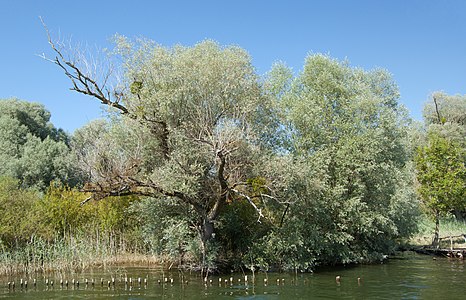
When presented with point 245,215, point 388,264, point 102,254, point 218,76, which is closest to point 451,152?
point 388,264

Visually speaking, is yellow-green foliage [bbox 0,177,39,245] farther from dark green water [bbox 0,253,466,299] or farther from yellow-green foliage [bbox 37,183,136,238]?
dark green water [bbox 0,253,466,299]

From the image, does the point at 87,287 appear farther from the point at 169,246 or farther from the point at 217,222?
the point at 217,222

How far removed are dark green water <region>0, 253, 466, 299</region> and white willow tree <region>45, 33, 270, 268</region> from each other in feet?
13.1

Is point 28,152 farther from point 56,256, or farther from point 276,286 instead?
point 276,286

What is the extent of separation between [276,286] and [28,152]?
34871mm

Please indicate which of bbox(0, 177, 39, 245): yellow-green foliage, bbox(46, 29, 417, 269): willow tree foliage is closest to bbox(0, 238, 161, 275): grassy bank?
bbox(0, 177, 39, 245): yellow-green foliage

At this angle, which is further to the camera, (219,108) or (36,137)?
(36,137)

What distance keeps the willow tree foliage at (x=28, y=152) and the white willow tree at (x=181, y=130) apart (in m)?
20.3

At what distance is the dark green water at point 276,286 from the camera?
19.6 meters

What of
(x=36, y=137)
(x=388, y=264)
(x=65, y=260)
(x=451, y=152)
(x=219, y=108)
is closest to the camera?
(x=65, y=260)

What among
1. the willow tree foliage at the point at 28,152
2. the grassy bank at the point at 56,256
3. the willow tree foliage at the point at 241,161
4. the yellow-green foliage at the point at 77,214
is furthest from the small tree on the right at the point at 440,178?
the willow tree foliage at the point at 28,152

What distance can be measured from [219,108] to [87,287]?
1264cm

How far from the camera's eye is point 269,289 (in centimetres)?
2139

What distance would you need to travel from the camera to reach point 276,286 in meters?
22.3
